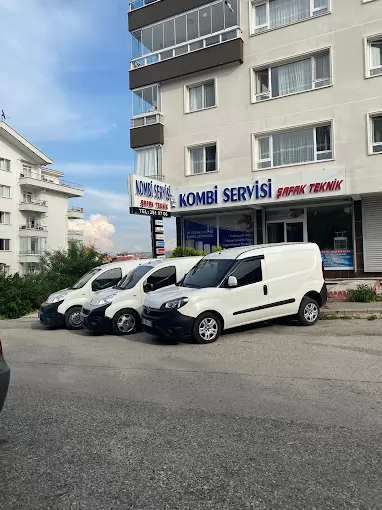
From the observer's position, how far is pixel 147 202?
17.2 meters

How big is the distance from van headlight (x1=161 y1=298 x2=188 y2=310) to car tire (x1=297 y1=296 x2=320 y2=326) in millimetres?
3120

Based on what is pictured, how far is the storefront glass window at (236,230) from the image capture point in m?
20.1

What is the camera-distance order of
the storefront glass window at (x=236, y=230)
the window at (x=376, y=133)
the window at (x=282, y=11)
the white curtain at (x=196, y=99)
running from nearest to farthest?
the window at (x=376, y=133)
the window at (x=282, y=11)
the storefront glass window at (x=236, y=230)
the white curtain at (x=196, y=99)

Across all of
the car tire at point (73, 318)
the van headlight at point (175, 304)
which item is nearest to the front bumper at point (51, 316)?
the car tire at point (73, 318)

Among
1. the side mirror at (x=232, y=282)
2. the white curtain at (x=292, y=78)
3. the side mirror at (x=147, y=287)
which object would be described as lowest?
the side mirror at (x=147, y=287)

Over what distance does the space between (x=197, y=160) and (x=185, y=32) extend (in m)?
5.93

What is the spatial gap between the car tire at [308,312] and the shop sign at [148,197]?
24.8ft

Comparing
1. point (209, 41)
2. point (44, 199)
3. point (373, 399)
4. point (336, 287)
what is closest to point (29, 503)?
point (373, 399)

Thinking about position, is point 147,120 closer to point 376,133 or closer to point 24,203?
point 376,133

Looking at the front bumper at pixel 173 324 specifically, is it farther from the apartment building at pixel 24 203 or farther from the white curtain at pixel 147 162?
the apartment building at pixel 24 203

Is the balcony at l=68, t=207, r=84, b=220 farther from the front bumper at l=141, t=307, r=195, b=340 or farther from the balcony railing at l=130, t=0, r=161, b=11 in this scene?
the front bumper at l=141, t=307, r=195, b=340

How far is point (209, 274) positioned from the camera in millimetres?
10305

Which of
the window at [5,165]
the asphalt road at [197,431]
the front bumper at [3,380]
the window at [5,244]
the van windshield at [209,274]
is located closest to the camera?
the asphalt road at [197,431]

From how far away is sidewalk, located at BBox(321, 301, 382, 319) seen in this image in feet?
38.8
